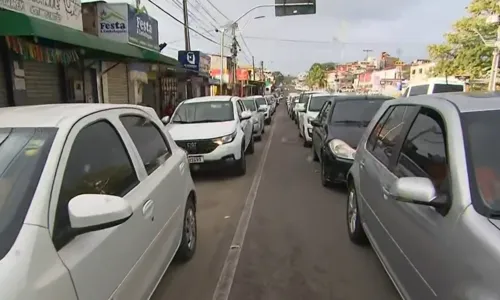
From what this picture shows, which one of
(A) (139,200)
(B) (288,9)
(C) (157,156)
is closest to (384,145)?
(C) (157,156)

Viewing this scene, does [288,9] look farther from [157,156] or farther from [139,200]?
[139,200]

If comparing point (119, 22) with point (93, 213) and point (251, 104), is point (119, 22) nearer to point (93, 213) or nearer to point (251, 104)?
point (251, 104)

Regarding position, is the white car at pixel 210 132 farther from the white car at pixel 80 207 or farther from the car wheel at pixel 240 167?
the white car at pixel 80 207

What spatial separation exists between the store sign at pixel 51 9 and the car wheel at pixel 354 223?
664cm

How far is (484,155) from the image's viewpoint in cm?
243

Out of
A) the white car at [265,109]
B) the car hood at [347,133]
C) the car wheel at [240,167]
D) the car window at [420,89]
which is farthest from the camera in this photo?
the white car at [265,109]

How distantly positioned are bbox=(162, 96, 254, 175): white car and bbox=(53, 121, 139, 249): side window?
5.29 m

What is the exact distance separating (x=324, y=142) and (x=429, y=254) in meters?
5.11

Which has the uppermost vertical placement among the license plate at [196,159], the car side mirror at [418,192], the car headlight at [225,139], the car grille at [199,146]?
the car side mirror at [418,192]

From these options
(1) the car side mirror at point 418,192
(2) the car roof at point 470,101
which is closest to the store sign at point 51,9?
(2) the car roof at point 470,101

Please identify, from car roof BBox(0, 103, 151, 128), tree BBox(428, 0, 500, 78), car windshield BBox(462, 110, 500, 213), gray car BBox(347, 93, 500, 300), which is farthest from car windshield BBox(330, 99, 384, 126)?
tree BBox(428, 0, 500, 78)

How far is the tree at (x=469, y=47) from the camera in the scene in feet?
97.6

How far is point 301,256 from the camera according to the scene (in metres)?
4.43

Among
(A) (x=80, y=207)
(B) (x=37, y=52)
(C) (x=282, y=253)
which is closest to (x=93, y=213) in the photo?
(A) (x=80, y=207)
